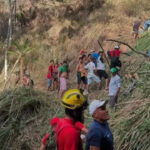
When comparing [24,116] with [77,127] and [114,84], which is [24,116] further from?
[77,127]

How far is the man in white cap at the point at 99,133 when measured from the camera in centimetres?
337

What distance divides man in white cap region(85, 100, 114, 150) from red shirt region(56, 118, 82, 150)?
178 millimetres

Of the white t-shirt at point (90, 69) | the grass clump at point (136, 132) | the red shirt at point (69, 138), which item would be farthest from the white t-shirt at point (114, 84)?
the red shirt at point (69, 138)

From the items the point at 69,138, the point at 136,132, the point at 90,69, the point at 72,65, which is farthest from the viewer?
the point at 72,65

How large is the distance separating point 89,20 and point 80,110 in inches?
713

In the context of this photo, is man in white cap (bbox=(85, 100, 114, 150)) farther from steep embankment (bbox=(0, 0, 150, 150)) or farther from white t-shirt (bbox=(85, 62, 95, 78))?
white t-shirt (bbox=(85, 62, 95, 78))

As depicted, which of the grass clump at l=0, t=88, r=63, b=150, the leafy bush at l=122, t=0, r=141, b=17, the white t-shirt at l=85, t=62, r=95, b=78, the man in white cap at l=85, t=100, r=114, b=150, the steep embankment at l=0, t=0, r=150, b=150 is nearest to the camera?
the man in white cap at l=85, t=100, r=114, b=150

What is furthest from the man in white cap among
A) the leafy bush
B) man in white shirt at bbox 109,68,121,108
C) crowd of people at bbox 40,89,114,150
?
the leafy bush

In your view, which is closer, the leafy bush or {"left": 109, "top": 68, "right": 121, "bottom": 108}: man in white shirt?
{"left": 109, "top": 68, "right": 121, "bottom": 108}: man in white shirt

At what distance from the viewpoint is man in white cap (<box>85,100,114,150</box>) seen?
3.37 meters

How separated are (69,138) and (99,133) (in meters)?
0.34

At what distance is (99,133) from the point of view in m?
3.38

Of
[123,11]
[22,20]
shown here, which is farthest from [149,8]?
[22,20]

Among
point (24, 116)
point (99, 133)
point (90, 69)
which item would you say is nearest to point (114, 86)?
point (24, 116)
